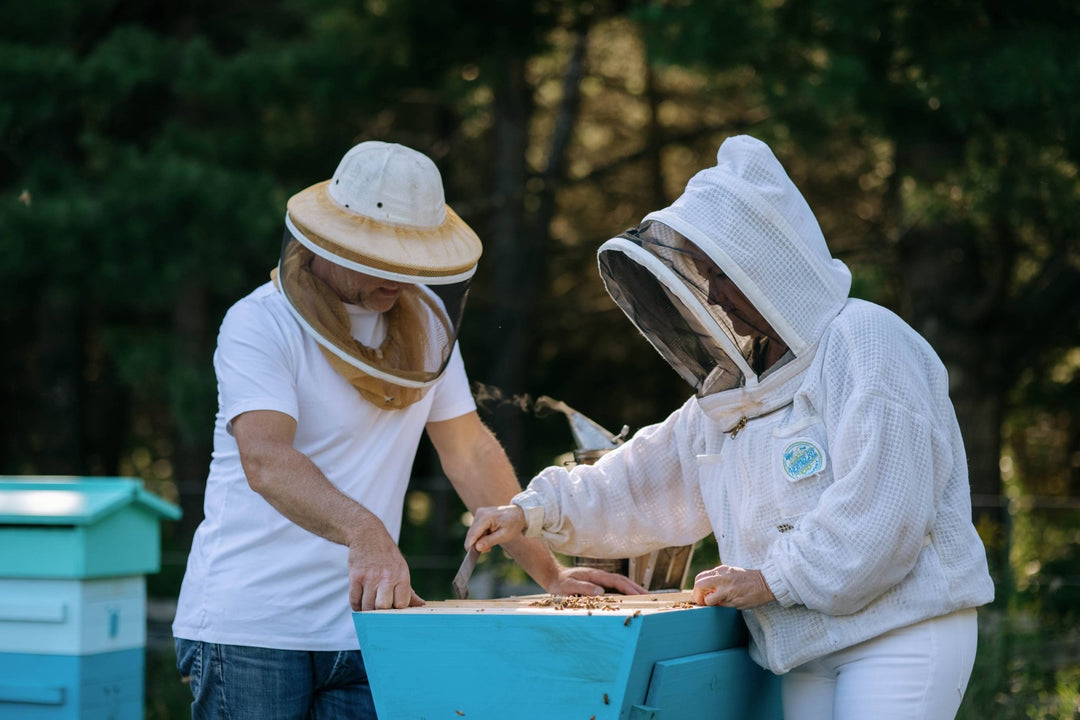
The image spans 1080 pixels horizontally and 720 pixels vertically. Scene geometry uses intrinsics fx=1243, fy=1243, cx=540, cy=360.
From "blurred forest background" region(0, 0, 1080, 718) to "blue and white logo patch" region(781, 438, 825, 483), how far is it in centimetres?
128

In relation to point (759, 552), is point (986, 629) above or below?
below

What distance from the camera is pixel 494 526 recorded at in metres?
2.62

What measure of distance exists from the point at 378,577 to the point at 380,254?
29.5 inches

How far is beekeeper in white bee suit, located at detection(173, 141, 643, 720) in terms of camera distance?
2721mm

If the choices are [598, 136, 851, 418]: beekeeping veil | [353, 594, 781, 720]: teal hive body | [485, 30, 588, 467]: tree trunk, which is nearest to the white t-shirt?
[353, 594, 781, 720]: teal hive body

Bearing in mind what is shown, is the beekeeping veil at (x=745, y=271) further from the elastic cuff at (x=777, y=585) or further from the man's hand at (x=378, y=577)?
the man's hand at (x=378, y=577)

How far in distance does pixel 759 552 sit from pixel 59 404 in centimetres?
1071

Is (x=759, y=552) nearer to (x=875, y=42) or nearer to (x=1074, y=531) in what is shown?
(x=875, y=42)

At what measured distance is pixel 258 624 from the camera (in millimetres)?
2734

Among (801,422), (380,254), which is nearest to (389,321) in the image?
(380,254)

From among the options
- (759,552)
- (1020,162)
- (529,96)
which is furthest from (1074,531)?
(759,552)

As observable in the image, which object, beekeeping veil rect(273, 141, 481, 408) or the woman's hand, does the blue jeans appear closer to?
the woman's hand

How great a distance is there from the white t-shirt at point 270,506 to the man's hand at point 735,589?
0.92m

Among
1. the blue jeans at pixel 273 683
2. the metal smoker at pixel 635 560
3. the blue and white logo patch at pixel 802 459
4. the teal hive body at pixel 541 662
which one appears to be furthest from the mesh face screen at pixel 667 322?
the blue jeans at pixel 273 683
